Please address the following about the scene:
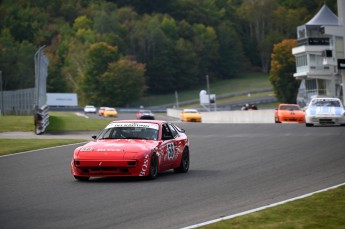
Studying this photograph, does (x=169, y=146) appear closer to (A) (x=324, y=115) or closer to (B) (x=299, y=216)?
(B) (x=299, y=216)

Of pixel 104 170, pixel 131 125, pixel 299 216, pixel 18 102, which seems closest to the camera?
pixel 299 216

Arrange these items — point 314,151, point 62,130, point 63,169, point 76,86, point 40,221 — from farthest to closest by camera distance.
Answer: point 76,86, point 62,130, point 314,151, point 63,169, point 40,221

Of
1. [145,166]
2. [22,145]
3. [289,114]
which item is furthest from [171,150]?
[289,114]

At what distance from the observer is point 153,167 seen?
16781mm

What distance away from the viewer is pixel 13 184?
1639cm

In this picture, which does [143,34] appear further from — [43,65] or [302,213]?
[302,213]

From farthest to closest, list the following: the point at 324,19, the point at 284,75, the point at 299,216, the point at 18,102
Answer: the point at 284,75 → the point at 324,19 → the point at 18,102 → the point at 299,216

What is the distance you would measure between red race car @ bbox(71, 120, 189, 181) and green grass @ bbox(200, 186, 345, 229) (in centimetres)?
443

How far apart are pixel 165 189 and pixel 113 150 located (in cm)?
195

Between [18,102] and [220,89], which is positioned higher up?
[18,102]

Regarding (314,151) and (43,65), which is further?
(43,65)

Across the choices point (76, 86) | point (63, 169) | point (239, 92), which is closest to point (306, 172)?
point (63, 169)

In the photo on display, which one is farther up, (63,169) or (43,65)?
(43,65)

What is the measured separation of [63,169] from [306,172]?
542cm
